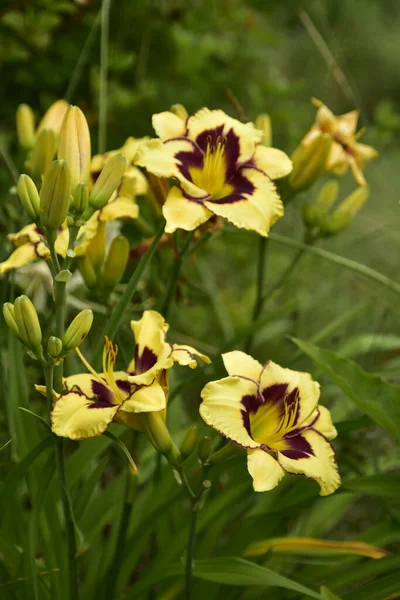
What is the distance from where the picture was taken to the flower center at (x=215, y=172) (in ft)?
2.58

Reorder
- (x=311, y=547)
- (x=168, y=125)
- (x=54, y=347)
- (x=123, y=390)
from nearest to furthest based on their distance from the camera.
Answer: (x=54, y=347) → (x=123, y=390) → (x=168, y=125) → (x=311, y=547)

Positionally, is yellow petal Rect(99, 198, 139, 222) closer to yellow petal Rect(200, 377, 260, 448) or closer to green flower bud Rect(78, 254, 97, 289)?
green flower bud Rect(78, 254, 97, 289)

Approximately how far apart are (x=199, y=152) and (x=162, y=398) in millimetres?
309

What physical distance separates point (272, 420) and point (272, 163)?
29cm

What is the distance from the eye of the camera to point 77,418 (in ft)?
1.97

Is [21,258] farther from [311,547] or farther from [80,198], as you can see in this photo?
[311,547]

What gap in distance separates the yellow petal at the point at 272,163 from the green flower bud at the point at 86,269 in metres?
0.22

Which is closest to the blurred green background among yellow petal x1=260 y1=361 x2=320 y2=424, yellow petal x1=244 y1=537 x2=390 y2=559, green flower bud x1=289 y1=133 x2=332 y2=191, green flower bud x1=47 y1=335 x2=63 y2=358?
yellow petal x1=244 y1=537 x2=390 y2=559

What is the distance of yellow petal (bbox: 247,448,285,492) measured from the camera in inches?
23.9

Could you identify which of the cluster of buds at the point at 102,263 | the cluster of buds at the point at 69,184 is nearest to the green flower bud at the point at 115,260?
the cluster of buds at the point at 102,263

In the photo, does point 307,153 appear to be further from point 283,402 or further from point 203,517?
point 203,517

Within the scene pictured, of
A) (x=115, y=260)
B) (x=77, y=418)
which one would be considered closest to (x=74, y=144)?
Result: (x=115, y=260)

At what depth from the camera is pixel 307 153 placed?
3.04 feet

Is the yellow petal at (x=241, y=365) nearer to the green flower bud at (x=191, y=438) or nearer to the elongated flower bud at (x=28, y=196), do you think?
the green flower bud at (x=191, y=438)
